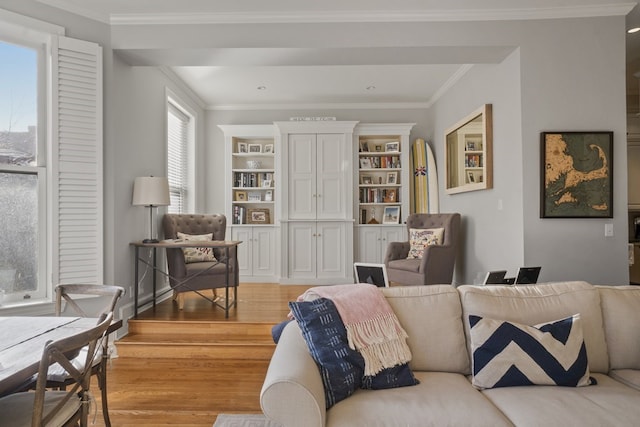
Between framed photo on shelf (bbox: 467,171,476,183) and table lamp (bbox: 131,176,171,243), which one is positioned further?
framed photo on shelf (bbox: 467,171,476,183)

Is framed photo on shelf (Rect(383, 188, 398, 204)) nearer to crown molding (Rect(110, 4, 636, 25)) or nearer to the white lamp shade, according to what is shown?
crown molding (Rect(110, 4, 636, 25))

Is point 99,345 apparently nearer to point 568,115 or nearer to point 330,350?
point 330,350

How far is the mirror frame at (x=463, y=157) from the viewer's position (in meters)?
3.78

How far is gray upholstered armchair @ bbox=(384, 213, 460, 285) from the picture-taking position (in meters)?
4.05

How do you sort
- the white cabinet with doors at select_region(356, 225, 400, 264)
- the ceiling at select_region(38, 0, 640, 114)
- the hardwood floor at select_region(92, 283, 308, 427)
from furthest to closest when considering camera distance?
the white cabinet with doors at select_region(356, 225, 400, 264), the ceiling at select_region(38, 0, 640, 114), the hardwood floor at select_region(92, 283, 308, 427)

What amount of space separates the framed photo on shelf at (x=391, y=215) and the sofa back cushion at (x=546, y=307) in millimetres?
3818

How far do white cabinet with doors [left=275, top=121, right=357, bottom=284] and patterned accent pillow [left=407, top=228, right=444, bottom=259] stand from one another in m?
1.10

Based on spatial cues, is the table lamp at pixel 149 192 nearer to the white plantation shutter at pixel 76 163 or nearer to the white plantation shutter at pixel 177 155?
the white plantation shutter at pixel 76 163

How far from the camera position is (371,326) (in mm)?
1758

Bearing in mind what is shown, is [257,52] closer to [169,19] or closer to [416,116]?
[169,19]

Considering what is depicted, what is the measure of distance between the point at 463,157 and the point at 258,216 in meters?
3.17

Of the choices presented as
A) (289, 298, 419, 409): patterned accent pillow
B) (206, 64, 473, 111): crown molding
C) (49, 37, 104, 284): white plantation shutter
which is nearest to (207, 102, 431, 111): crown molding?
(206, 64, 473, 111): crown molding

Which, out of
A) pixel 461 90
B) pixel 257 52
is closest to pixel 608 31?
pixel 461 90

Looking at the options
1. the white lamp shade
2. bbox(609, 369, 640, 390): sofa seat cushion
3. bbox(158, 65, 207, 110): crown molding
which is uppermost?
bbox(158, 65, 207, 110): crown molding
